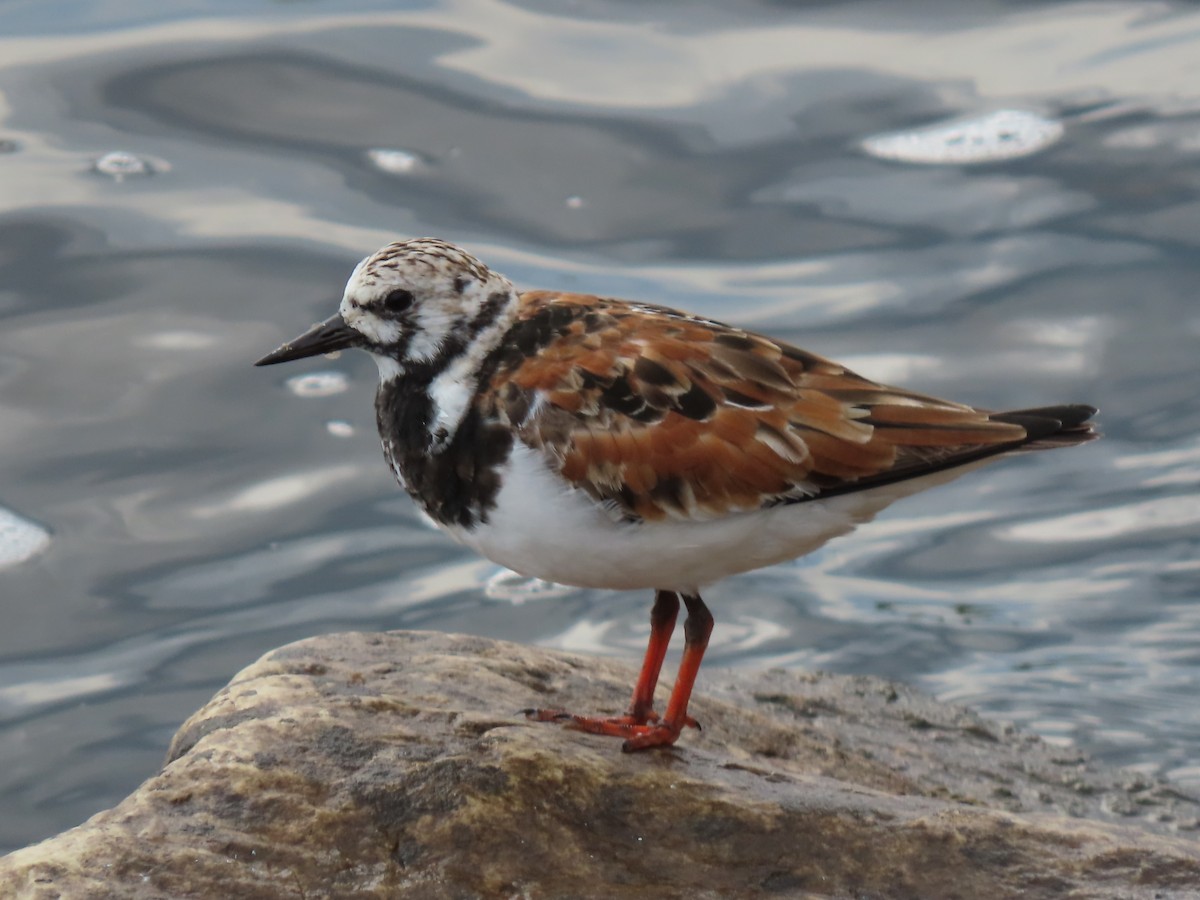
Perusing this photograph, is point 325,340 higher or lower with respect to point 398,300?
lower

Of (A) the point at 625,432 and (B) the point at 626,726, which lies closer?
(A) the point at 625,432

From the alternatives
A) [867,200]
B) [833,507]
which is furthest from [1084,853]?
[867,200]

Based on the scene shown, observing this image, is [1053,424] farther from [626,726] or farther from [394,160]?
[394,160]

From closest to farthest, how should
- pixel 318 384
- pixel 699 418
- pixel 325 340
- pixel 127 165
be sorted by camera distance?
pixel 699 418
pixel 325 340
pixel 318 384
pixel 127 165

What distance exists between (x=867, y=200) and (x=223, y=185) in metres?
4.57

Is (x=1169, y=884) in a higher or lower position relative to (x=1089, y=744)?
higher

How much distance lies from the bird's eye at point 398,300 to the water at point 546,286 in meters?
3.33

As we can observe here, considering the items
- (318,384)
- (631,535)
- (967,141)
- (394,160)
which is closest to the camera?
(631,535)

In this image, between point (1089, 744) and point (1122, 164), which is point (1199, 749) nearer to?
point (1089, 744)

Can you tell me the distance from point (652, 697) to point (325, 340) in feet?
5.21

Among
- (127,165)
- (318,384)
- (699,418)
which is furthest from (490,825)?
(127,165)

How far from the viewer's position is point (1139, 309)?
10.1 meters

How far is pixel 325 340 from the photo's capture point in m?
4.87

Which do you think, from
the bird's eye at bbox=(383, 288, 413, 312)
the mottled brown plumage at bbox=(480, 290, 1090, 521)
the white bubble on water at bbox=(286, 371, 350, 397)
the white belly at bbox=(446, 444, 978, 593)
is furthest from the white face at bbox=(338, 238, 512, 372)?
the white bubble on water at bbox=(286, 371, 350, 397)
